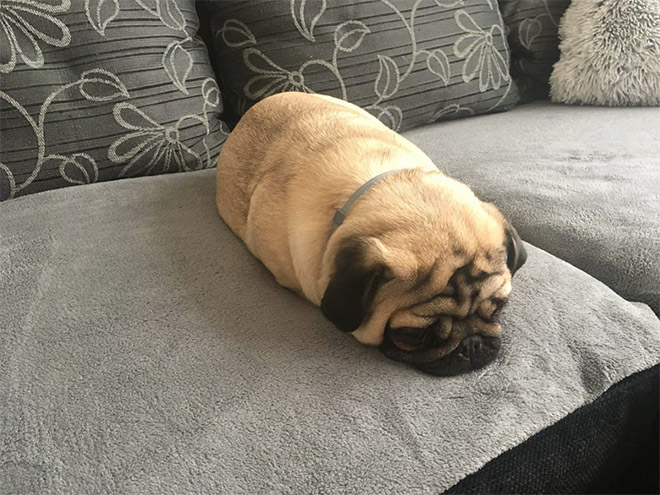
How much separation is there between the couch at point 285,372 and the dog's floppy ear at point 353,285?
9 centimetres

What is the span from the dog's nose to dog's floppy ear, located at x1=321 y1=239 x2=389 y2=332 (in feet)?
0.62

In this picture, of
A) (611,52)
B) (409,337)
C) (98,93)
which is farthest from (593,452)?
(611,52)

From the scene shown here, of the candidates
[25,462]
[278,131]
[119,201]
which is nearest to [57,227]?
[119,201]

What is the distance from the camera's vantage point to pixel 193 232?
150 centimetres

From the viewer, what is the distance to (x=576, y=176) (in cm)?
162

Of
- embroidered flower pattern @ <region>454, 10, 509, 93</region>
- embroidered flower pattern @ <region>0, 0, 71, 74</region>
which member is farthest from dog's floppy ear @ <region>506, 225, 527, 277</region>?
embroidered flower pattern @ <region>0, 0, 71, 74</region>

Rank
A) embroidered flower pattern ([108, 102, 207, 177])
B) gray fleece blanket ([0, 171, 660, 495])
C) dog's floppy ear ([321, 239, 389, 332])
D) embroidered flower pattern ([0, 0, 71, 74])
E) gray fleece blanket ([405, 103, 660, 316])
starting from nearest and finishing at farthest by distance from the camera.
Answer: gray fleece blanket ([0, 171, 660, 495]) → dog's floppy ear ([321, 239, 389, 332]) → gray fleece blanket ([405, 103, 660, 316]) → embroidered flower pattern ([0, 0, 71, 74]) → embroidered flower pattern ([108, 102, 207, 177])

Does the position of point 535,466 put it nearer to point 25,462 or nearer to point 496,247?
point 496,247

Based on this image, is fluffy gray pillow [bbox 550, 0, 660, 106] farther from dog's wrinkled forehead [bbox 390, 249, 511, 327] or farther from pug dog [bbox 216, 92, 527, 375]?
dog's wrinkled forehead [bbox 390, 249, 511, 327]

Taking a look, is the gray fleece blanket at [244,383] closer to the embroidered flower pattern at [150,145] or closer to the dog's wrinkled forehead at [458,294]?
the dog's wrinkled forehead at [458,294]

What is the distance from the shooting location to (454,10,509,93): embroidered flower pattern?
2.13m

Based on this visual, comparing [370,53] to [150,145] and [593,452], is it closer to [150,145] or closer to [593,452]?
[150,145]

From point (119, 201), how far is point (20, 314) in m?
0.53

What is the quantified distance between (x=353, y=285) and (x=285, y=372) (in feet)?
0.65
